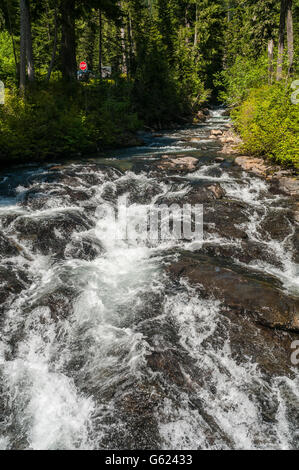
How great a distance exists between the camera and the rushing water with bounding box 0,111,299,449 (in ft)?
13.8

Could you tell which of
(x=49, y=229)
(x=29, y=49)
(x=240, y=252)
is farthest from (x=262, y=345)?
(x=29, y=49)

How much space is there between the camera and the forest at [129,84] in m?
13.6

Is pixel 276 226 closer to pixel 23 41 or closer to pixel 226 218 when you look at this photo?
pixel 226 218

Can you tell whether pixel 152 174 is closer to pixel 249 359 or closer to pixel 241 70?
pixel 249 359

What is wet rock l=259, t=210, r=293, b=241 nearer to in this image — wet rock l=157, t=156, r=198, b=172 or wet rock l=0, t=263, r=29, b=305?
wet rock l=157, t=156, r=198, b=172

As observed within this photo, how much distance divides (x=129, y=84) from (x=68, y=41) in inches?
255

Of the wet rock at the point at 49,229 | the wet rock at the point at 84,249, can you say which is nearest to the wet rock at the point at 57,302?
the wet rock at the point at 84,249

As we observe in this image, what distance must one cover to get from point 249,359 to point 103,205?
7.09 metres

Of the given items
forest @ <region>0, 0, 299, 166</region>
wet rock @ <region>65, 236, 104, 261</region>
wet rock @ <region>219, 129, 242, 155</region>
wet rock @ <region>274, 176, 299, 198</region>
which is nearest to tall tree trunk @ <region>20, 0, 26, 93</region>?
forest @ <region>0, 0, 299, 166</region>

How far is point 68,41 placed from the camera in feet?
63.2

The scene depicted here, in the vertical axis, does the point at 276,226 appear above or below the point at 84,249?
above

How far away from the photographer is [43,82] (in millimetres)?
17672

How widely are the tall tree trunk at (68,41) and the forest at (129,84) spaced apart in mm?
55

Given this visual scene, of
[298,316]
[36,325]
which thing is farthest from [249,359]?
[36,325]
